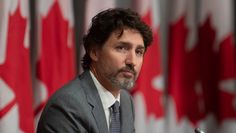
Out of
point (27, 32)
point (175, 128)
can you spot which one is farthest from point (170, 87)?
point (27, 32)

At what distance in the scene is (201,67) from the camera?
6.70ft

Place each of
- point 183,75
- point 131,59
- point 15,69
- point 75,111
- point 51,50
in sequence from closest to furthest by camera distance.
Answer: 1. point 75,111
2. point 131,59
3. point 15,69
4. point 51,50
5. point 183,75

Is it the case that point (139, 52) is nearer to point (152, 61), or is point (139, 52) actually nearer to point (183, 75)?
point (152, 61)

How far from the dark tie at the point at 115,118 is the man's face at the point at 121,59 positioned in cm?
7

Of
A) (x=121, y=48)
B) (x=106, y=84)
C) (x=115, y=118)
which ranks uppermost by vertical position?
(x=121, y=48)

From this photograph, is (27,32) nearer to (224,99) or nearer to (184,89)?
(184,89)

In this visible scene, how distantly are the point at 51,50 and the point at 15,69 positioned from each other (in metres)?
0.18

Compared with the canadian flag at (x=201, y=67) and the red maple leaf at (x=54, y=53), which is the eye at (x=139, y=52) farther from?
the canadian flag at (x=201, y=67)

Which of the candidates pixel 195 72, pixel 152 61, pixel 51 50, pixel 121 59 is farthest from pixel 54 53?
pixel 195 72

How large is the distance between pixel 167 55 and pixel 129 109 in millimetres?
→ 670

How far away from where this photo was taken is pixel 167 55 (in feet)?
6.70

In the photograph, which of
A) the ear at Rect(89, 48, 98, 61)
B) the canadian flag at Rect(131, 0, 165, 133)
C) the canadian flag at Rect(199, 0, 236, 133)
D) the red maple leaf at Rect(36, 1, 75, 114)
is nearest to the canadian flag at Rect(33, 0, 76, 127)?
the red maple leaf at Rect(36, 1, 75, 114)

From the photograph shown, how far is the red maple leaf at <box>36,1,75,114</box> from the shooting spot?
1716 mm

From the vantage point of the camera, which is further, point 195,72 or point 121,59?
point 195,72
